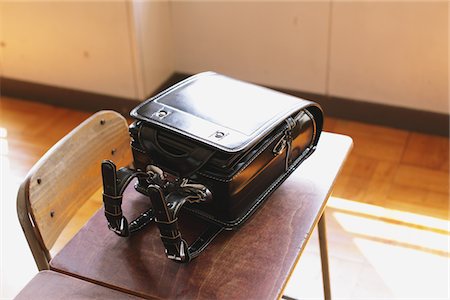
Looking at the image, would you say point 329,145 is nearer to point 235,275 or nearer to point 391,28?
point 235,275

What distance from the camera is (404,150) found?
2.37 meters

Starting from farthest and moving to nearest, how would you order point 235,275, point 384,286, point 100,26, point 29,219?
1. point 100,26
2. point 384,286
3. point 29,219
4. point 235,275

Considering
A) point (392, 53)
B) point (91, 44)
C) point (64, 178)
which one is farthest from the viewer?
point (91, 44)

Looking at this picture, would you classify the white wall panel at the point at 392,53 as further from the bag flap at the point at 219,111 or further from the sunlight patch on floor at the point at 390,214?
the bag flap at the point at 219,111

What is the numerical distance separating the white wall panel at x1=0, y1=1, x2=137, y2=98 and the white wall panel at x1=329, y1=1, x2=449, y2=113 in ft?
2.72

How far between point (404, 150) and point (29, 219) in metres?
1.66

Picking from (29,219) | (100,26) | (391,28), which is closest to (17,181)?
(100,26)

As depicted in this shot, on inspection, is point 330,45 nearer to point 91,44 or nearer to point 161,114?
point 91,44

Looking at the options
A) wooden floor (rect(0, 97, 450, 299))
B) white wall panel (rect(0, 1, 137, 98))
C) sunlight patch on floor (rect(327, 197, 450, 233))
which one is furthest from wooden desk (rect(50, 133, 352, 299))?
white wall panel (rect(0, 1, 137, 98))

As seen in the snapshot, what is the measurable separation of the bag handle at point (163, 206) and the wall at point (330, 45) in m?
1.55

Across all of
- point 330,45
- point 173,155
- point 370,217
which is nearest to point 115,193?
point 173,155

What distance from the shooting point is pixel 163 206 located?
0.89 meters

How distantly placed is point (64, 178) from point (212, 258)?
341mm

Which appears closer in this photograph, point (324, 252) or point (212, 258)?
point (212, 258)
